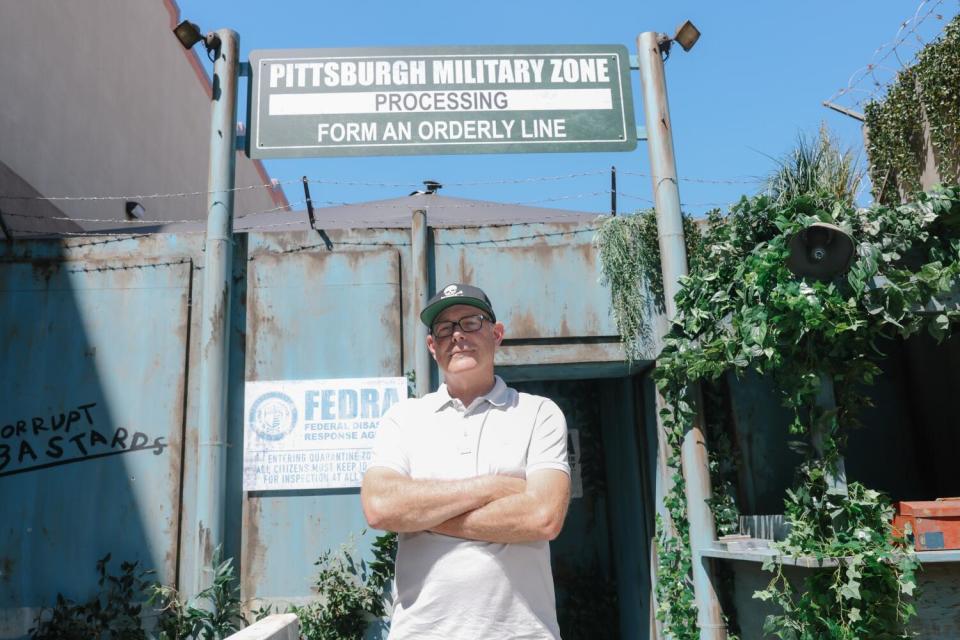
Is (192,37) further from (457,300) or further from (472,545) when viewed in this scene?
(472,545)

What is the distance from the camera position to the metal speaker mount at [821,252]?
4.32 m

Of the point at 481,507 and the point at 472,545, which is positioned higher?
the point at 481,507

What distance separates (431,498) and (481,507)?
0.15 m

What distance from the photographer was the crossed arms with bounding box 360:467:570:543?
222 centimetres

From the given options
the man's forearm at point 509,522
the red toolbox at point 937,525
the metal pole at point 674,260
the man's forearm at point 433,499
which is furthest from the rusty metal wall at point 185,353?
the man's forearm at point 509,522

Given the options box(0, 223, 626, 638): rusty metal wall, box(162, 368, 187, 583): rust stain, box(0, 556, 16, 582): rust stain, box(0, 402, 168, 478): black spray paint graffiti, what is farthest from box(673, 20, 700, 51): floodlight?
box(0, 556, 16, 582): rust stain

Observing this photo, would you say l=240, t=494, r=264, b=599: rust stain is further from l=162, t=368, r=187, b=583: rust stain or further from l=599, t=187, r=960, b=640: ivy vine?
l=599, t=187, r=960, b=640: ivy vine

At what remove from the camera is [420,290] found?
581cm

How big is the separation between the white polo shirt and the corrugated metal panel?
3772 mm

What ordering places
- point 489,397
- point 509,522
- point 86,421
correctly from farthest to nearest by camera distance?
1. point 86,421
2. point 489,397
3. point 509,522

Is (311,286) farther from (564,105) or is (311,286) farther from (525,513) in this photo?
(525,513)

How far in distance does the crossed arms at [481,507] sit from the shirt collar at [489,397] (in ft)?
0.92

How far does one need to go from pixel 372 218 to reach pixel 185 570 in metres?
3.50

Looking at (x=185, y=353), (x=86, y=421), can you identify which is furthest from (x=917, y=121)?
(x=86, y=421)
